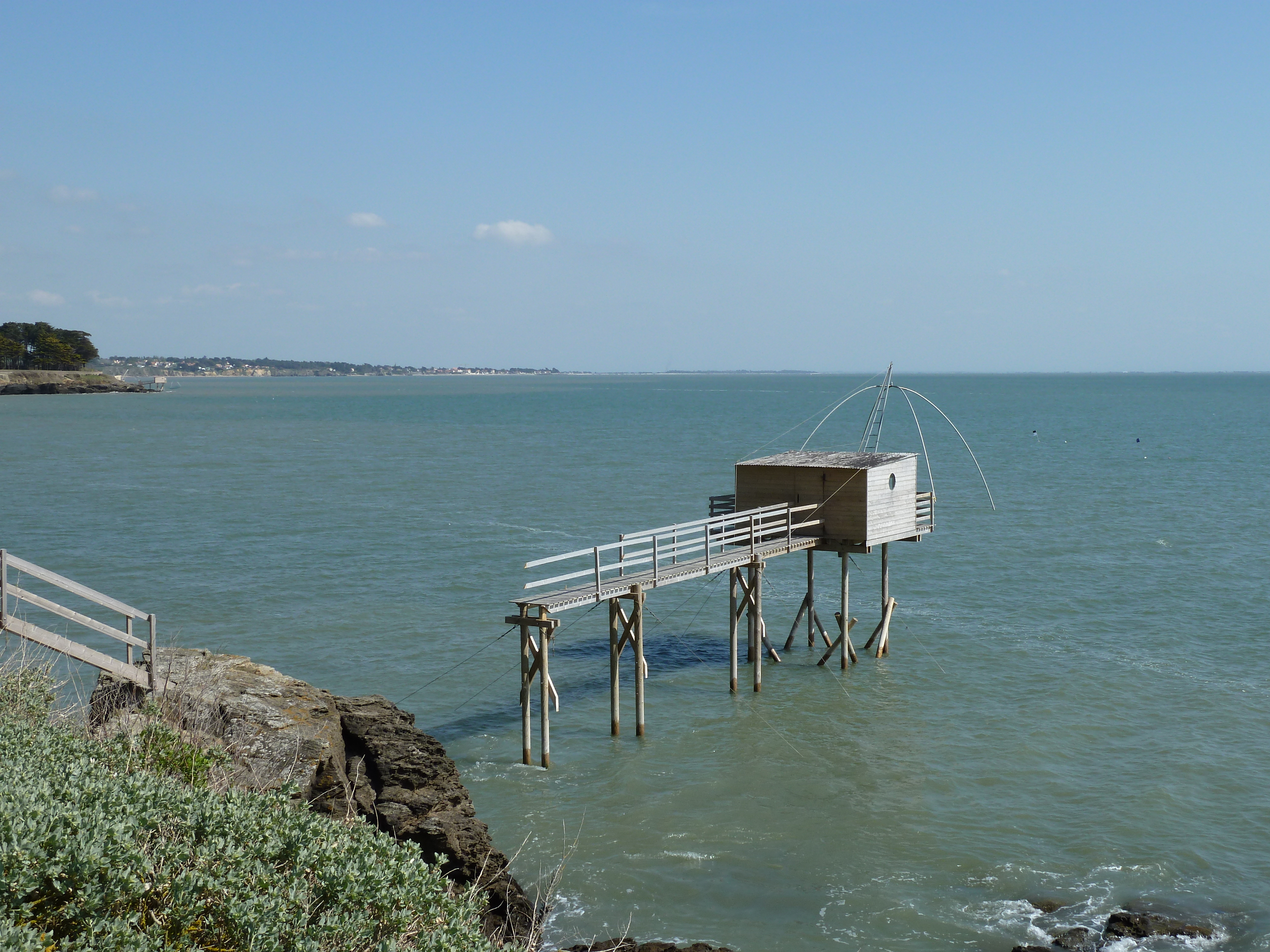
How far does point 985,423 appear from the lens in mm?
119062

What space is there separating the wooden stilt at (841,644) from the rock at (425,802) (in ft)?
36.7

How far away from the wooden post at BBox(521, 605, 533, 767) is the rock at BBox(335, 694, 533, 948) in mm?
2078

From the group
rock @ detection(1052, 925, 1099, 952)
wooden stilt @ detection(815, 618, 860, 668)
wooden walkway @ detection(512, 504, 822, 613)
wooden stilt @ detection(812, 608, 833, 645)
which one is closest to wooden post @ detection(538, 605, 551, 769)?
wooden walkway @ detection(512, 504, 822, 613)

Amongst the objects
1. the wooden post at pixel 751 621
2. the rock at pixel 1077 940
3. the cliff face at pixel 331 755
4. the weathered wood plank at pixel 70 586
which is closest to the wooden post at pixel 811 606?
the wooden post at pixel 751 621

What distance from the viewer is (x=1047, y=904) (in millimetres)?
14305

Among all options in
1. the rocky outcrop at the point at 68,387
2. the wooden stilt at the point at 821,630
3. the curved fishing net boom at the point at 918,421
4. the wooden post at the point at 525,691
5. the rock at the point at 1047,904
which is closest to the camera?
the rock at the point at 1047,904

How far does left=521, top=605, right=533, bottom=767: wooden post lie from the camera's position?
18719 mm

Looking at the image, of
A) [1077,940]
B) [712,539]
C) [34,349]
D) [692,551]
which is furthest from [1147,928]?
[34,349]

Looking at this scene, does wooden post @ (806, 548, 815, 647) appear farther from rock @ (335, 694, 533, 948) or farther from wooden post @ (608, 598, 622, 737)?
rock @ (335, 694, 533, 948)

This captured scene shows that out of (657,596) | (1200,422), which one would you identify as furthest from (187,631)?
(1200,422)

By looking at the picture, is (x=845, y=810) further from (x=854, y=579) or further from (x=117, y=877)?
(x=854, y=579)

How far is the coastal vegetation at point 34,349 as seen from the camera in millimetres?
158500

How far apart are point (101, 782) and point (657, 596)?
24.1 m

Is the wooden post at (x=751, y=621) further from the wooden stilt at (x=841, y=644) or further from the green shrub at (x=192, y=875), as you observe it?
the green shrub at (x=192, y=875)
